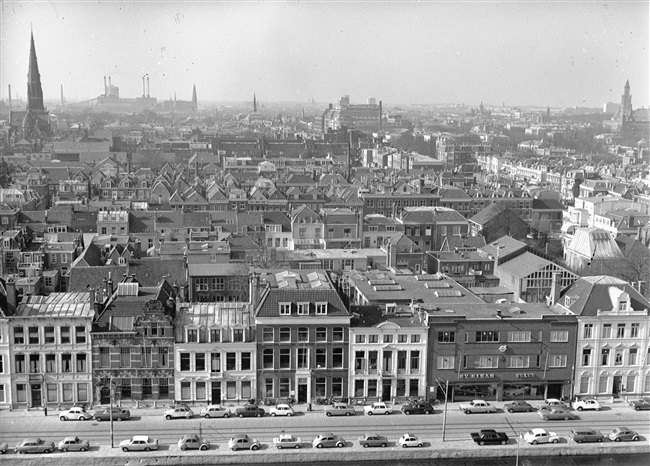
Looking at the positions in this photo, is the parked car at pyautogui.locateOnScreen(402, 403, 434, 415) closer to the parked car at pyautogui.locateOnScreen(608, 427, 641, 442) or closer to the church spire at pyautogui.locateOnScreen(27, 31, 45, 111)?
the parked car at pyautogui.locateOnScreen(608, 427, 641, 442)

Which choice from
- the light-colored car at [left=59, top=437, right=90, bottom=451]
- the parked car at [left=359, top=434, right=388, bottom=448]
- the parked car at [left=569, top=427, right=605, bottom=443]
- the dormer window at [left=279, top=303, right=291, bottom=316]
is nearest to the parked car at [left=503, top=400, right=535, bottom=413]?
the parked car at [left=569, top=427, right=605, bottom=443]

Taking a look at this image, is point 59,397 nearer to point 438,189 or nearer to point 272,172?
point 438,189

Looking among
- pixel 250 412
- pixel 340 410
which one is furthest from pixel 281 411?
pixel 340 410

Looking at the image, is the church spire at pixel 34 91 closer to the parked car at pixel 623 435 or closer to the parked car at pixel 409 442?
the parked car at pixel 409 442

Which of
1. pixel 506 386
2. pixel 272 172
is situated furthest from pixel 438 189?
pixel 506 386

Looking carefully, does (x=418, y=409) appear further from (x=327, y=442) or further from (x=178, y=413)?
(x=178, y=413)
